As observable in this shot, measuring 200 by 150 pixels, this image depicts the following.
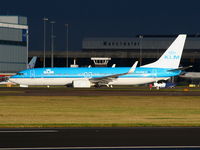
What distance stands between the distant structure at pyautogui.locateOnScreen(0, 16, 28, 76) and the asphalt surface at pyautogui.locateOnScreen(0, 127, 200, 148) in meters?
120

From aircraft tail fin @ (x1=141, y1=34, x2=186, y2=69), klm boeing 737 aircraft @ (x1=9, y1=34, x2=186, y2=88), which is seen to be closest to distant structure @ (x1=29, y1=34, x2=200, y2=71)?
aircraft tail fin @ (x1=141, y1=34, x2=186, y2=69)

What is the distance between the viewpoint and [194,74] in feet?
474

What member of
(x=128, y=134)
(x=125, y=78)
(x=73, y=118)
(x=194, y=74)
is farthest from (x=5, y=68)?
(x=128, y=134)

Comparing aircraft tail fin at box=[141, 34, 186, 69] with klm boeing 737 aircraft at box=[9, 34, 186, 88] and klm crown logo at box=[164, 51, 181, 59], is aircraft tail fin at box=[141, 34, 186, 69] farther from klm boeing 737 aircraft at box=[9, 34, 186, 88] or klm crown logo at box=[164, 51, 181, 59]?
klm boeing 737 aircraft at box=[9, 34, 186, 88]

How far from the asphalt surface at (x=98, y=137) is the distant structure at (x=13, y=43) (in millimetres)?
119646

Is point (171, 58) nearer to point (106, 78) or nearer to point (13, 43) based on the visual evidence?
point (106, 78)

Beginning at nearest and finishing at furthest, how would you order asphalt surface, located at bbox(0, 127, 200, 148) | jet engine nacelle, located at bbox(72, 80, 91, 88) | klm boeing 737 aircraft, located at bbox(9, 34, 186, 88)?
asphalt surface, located at bbox(0, 127, 200, 148), jet engine nacelle, located at bbox(72, 80, 91, 88), klm boeing 737 aircraft, located at bbox(9, 34, 186, 88)

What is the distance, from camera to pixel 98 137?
26484 mm

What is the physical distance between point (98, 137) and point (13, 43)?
128m

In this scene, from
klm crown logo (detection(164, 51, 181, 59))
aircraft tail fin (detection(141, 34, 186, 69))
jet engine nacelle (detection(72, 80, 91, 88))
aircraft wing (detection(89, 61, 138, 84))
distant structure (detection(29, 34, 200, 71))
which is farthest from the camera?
distant structure (detection(29, 34, 200, 71))

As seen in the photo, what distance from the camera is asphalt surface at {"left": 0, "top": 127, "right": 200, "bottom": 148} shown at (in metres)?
24.2

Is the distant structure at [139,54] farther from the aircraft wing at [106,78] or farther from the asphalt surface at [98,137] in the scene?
the asphalt surface at [98,137]

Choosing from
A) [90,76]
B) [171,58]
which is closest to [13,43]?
[90,76]

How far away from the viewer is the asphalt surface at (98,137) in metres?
24.2
